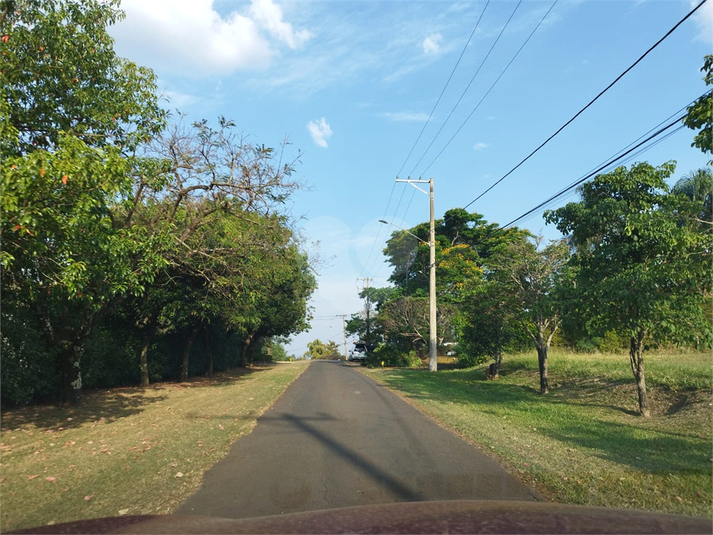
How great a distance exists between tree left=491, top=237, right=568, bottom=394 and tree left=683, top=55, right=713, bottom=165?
9.23 m

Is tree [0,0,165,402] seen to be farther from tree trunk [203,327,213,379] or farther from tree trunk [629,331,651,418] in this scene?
tree trunk [203,327,213,379]

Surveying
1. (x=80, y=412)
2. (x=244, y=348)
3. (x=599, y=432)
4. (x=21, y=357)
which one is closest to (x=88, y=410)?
(x=80, y=412)

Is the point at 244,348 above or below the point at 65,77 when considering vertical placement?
below

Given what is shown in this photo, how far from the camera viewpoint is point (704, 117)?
732 centimetres

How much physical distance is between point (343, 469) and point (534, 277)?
12.0m

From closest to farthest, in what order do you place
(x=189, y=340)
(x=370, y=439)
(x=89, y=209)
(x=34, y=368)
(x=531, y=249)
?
(x=89, y=209) < (x=370, y=439) < (x=34, y=368) < (x=531, y=249) < (x=189, y=340)

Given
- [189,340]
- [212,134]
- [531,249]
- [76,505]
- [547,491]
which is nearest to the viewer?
[76,505]

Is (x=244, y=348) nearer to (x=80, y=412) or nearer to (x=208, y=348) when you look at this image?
(x=208, y=348)

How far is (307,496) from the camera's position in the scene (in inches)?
221

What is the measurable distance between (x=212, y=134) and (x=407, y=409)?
828 cm

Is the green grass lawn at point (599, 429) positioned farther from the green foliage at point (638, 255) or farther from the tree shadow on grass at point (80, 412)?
the tree shadow on grass at point (80, 412)

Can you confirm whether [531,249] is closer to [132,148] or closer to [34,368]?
[132,148]

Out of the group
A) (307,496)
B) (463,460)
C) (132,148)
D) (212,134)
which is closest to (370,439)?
(463,460)

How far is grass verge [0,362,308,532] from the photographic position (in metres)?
5.48
